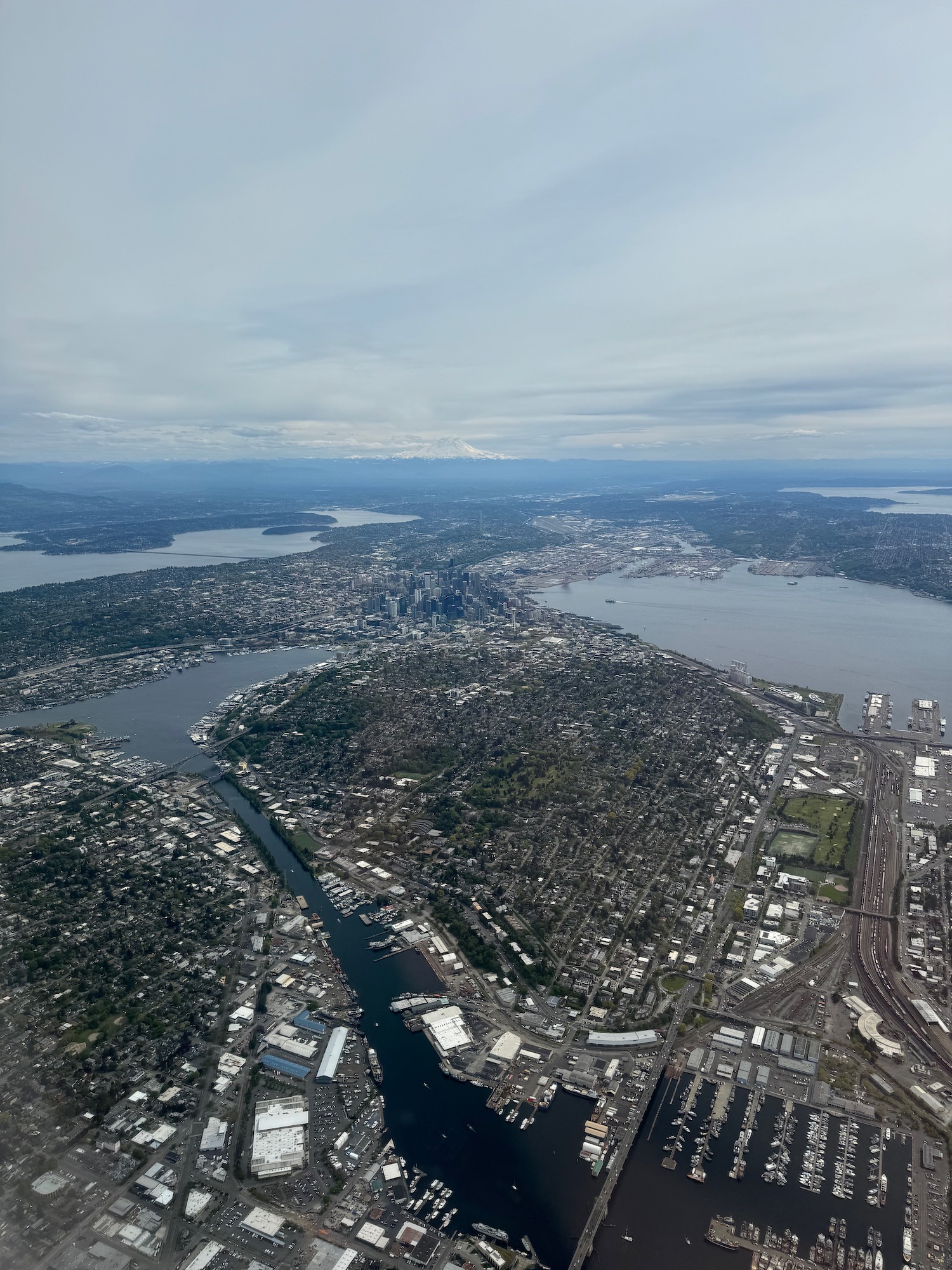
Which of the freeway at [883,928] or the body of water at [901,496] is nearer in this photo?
the freeway at [883,928]

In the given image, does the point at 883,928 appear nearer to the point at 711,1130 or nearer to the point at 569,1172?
the point at 711,1130

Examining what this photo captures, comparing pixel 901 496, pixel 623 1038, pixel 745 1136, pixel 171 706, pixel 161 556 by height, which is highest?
pixel 901 496

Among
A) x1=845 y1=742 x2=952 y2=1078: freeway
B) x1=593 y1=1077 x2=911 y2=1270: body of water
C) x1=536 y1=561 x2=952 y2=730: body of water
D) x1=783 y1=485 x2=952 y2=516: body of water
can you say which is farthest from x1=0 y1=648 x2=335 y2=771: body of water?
x1=783 y1=485 x2=952 y2=516: body of water

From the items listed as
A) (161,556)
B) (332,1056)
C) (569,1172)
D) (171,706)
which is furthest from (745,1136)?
(161,556)

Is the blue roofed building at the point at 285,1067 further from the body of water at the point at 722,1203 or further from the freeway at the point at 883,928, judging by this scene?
the freeway at the point at 883,928

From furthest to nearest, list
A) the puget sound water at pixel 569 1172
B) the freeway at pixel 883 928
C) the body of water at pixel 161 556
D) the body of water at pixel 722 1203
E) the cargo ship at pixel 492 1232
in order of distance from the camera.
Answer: the body of water at pixel 161 556, the freeway at pixel 883 928, the puget sound water at pixel 569 1172, the cargo ship at pixel 492 1232, the body of water at pixel 722 1203

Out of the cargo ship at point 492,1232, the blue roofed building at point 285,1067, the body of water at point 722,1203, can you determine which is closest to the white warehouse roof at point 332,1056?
the blue roofed building at point 285,1067

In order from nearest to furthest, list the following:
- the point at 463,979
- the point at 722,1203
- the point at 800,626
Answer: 1. the point at 722,1203
2. the point at 463,979
3. the point at 800,626
